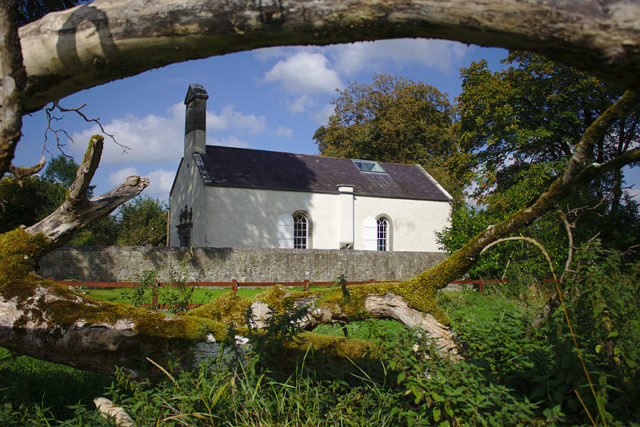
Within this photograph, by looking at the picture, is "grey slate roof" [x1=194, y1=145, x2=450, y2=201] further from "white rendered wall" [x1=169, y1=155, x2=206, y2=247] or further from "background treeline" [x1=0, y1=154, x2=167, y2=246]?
"background treeline" [x1=0, y1=154, x2=167, y2=246]

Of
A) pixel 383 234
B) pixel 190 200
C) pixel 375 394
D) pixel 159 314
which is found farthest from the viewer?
pixel 383 234

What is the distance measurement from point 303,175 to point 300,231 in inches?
133

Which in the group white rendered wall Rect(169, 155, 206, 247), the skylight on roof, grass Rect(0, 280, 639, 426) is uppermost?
the skylight on roof

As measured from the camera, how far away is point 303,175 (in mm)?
24969

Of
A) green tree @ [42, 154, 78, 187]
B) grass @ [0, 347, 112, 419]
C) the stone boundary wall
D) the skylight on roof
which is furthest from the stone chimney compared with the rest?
green tree @ [42, 154, 78, 187]

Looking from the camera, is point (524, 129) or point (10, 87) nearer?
point (10, 87)

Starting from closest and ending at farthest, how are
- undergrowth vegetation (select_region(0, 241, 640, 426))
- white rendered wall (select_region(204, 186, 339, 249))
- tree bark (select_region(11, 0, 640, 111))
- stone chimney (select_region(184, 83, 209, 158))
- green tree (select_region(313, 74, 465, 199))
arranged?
tree bark (select_region(11, 0, 640, 111)), undergrowth vegetation (select_region(0, 241, 640, 426)), white rendered wall (select_region(204, 186, 339, 249)), stone chimney (select_region(184, 83, 209, 158)), green tree (select_region(313, 74, 465, 199))

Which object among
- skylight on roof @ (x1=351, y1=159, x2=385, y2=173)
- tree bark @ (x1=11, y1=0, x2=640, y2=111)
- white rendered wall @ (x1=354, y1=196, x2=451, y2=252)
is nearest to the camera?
tree bark @ (x1=11, y1=0, x2=640, y2=111)

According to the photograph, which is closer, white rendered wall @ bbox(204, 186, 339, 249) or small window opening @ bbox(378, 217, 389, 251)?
white rendered wall @ bbox(204, 186, 339, 249)

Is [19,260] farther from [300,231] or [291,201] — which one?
[300,231]

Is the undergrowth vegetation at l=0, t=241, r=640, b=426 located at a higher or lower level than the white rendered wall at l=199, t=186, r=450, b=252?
lower

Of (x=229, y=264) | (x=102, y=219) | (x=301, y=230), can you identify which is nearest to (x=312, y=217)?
(x=301, y=230)

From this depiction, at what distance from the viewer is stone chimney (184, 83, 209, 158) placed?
23406mm

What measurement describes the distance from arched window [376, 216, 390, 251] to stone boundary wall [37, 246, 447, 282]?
5.57 metres
